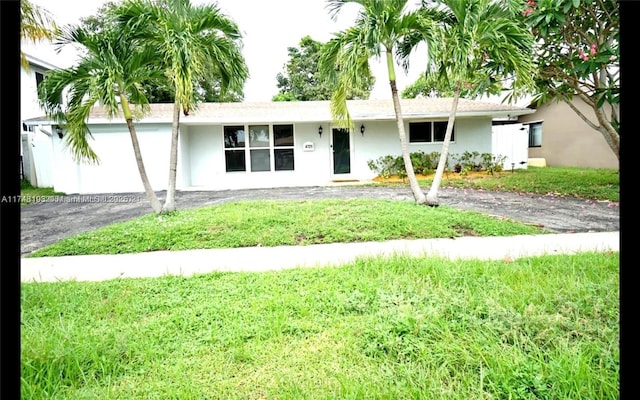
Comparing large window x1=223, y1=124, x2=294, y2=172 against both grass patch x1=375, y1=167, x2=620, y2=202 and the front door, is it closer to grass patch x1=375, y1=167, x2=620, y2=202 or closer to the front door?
the front door

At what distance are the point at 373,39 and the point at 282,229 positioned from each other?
13.1 feet

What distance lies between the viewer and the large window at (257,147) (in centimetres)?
1411

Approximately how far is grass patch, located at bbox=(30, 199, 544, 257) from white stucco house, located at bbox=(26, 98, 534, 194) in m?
6.73

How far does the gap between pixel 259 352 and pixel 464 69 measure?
250 inches

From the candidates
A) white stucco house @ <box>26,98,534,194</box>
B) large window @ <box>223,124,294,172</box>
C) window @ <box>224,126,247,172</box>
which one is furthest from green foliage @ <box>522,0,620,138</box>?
window @ <box>224,126,247,172</box>

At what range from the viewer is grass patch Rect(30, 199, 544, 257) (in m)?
5.68

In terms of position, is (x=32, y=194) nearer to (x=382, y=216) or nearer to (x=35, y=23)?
(x=35, y=23)

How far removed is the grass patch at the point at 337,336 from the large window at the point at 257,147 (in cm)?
1058

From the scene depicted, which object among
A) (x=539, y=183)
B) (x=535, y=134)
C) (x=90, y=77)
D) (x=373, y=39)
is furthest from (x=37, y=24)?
(x=535, y=134)

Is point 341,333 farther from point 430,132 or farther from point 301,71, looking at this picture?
point 301,71

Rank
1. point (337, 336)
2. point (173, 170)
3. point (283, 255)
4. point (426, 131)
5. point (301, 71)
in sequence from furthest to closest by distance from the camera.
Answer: point (301, 71)
point (426, 131)
point (173, 170)
point (283, 255)
point (337, 336)

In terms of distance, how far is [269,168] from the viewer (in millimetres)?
14312

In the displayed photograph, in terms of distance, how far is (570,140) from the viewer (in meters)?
17.5

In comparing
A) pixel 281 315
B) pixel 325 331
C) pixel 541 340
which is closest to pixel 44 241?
pixel 281 315
